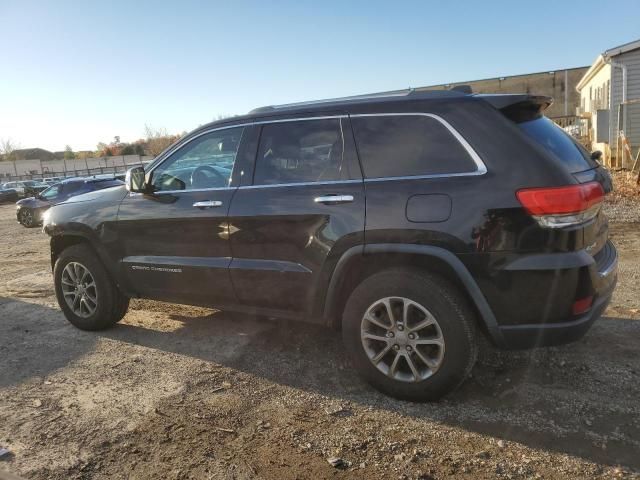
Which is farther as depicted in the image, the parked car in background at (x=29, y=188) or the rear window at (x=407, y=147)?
the parked car in background at (x=29, y=188)

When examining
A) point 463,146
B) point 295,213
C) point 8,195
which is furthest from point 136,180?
point 8,195

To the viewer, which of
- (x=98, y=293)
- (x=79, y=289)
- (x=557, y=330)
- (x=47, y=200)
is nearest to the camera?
(x=557, y=330)

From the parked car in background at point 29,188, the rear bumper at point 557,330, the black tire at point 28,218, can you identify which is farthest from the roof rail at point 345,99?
the parked car in background at point 29,188

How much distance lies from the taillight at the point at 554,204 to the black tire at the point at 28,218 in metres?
17.9

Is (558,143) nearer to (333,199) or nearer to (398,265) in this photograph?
(398,265)

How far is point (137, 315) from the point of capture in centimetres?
550

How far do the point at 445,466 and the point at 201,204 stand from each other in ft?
→ 8.26

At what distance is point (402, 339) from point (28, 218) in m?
17.5

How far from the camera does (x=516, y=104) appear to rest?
3.07m

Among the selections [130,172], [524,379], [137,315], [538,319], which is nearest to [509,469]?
[538,319]

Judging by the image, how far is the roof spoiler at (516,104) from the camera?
305 centimetres

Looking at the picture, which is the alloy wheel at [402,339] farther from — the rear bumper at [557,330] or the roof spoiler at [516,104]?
the roof spoiler at [516,104]

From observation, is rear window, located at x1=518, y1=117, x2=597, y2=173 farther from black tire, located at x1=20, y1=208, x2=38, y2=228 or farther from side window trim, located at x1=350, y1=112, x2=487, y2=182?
black tire, located at x1=20, y1=208, x2=38, y2=228

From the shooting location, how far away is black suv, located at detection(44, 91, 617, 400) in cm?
287
